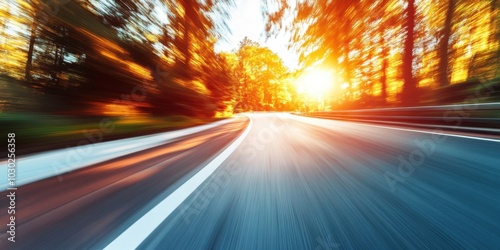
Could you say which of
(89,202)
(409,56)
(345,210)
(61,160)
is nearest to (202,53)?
(409,56)

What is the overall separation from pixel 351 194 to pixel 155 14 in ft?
34.5

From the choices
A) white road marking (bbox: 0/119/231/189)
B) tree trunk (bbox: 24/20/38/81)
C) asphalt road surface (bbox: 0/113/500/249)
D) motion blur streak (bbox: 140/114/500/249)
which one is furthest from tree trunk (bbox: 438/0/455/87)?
tree trunk (bbox: 24/20/38/81)

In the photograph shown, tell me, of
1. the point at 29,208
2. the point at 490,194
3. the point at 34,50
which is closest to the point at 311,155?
the point at 490,194

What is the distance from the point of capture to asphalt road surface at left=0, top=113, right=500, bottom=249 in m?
1.50

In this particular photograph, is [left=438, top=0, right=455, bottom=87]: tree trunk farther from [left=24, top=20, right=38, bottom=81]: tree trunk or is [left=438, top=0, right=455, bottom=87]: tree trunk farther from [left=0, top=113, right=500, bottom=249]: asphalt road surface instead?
[left=24, top=20, right=38, bottom=81]: tree trunk

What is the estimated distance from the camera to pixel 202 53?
1526 centimetres

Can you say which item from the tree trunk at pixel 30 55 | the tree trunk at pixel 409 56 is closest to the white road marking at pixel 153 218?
the tree trunk at pixel 30 55

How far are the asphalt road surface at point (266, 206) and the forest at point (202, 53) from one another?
424 cm

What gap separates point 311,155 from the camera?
4.28m

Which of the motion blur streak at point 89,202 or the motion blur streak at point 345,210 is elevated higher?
the motion blur streak at point 89,202

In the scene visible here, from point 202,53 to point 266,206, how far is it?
14505 mm

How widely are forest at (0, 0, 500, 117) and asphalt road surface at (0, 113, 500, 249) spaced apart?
13.9 feet

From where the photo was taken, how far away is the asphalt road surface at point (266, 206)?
150cm

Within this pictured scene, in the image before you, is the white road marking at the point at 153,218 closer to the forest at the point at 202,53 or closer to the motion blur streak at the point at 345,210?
the motion blur streak at the point at 345,210
